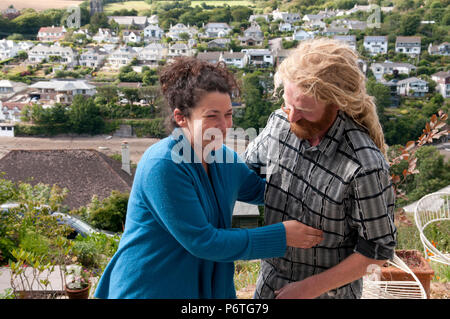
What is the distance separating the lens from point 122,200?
445 inches

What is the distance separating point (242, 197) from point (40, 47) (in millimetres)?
21845

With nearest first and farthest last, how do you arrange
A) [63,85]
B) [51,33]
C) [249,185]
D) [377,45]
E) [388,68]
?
1. [249,185]
2. [63,85]
3. [388,68]
4. [51,33]
5. [377,45]

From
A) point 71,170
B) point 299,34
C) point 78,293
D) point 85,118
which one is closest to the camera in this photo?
point 78,293

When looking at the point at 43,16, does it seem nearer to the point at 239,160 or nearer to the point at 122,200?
the point at 122,200

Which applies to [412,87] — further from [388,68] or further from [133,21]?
[133,21]

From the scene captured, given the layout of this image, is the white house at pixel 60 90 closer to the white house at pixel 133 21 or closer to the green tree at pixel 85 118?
the green tree at pixel 85 118

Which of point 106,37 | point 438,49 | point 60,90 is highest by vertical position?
point 106,37

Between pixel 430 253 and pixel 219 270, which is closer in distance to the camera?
pixel 219 270

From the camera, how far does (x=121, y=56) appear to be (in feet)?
72.7

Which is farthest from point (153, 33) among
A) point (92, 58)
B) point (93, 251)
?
point (93, 251)

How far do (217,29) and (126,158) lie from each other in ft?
33.1

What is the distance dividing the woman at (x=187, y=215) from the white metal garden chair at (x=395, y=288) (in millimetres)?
519

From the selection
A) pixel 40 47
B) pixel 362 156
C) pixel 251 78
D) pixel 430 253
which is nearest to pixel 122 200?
pixel 251 78
